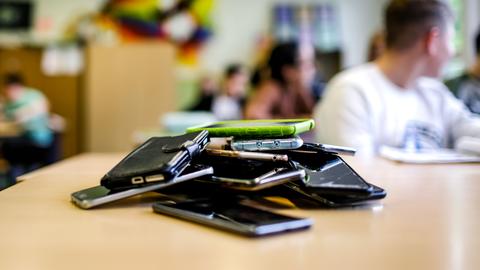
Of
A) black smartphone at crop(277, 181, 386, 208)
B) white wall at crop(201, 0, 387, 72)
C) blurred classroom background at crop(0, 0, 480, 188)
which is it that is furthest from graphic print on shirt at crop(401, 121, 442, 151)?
white wall at crop(201, 0, 387, 72)

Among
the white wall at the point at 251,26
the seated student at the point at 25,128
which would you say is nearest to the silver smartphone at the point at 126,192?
the seated student at the point at 25,128

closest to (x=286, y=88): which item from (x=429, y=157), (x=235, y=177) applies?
(x=429, y=157)

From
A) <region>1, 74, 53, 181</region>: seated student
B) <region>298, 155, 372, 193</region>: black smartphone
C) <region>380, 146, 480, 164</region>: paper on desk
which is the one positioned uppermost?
<region>298, 155, 372, 193</region>: black smartphone

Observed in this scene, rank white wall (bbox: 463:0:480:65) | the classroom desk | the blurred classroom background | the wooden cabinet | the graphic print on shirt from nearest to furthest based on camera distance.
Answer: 1. the classroom desk
2. the graphic print on shirt
3. the wooden cabinet
4. white wall (bbox: 463:0:480:65)
5. the blurred classroom background

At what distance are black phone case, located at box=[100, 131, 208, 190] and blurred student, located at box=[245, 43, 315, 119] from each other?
178 centimetres

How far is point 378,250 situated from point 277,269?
0.33 ft

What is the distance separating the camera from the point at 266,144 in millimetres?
698

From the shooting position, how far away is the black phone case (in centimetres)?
60

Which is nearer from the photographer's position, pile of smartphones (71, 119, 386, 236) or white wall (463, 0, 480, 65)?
pile of smartphones (71, 119, 386, 236)

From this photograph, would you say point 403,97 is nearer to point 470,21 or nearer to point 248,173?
point 248,173

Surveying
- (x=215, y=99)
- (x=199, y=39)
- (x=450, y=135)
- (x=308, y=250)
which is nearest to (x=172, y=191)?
(x=308, y=250)

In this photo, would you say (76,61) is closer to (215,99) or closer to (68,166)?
(215,99)

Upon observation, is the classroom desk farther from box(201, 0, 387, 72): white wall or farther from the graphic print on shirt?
box(201, 0, 387, 72): white wall

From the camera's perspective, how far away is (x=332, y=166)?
70cm
